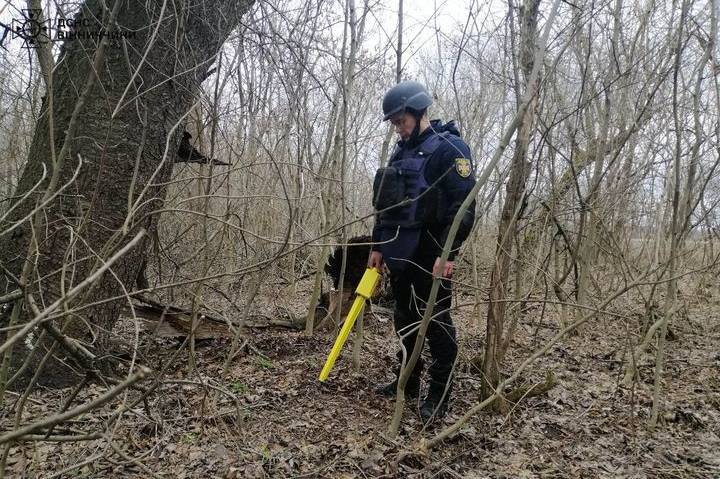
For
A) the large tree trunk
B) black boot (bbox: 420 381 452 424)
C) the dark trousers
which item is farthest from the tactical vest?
the large tree trunk

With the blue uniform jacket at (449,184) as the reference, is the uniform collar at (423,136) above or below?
above

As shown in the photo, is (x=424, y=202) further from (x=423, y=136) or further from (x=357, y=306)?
(x=357, y=306)

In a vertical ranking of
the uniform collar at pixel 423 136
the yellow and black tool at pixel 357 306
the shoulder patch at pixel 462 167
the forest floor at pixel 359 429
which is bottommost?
the forest floor at pixel 359 429

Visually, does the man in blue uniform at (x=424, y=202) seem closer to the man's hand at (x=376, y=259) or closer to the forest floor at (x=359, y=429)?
the man's hand at (x=376, y=259)

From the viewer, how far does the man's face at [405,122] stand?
264 centimetres

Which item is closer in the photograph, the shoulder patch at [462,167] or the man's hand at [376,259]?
the shoulder patch at [462,167]

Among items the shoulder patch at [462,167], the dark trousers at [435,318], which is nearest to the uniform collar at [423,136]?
the shoulder patch at [462,167]

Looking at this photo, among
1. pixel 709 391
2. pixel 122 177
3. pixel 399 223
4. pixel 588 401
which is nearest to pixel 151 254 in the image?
pixel 122 177

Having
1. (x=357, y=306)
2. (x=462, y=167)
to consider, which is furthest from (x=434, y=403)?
(x=462, y=167)

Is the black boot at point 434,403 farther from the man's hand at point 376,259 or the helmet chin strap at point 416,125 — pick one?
the helmet chin strap at point 416,125

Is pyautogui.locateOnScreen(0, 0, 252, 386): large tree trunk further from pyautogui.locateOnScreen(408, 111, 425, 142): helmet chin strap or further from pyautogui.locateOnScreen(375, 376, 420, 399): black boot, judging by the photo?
pyautogui.locateOnScreen(375, 376, 420, 399): black boot

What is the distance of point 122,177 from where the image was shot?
274cm

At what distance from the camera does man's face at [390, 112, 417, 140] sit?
2.64 m

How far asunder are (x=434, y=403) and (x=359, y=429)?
1.51 feet
